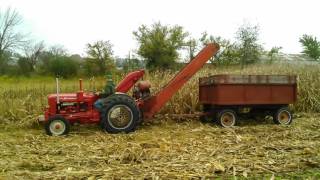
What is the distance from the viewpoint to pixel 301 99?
53.3ft

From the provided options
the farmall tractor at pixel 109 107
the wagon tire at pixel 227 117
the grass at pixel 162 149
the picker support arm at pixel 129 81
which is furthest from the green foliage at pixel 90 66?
the wagon tire at pixel 227 117

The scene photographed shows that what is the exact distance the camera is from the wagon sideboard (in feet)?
40.8

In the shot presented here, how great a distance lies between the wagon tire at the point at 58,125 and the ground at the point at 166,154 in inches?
9.2

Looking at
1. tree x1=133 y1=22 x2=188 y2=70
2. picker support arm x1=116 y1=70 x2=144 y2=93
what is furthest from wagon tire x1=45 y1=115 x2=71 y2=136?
tree x1=133 y1=22 x2=188 y2=70

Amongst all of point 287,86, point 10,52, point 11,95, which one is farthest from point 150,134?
point 10,52

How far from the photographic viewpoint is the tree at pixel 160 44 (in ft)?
115

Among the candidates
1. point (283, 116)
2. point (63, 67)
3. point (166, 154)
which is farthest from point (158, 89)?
point (63, 67)

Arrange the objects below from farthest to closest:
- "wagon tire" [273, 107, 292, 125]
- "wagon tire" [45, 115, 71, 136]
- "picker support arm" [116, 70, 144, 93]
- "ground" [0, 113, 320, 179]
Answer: "wagon tire" [273, 107, 292, 125] → "picker support arm" [116, 70, 144, 93] → "wagon tire" [45, 115, 71, 136] → "ground" [0, 113, 320, 179]

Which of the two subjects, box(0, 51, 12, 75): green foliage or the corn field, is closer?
the corn field

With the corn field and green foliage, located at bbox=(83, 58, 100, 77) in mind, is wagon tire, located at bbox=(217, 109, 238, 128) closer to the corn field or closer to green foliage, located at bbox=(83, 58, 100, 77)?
the corn field

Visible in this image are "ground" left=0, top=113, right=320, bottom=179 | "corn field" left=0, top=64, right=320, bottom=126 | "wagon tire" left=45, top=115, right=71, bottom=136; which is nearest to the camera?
"ground" left=0, top=113, right=320, bottom=179

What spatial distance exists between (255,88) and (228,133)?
2.43 meters

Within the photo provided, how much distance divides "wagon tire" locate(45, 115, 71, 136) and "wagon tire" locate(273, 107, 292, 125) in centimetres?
563

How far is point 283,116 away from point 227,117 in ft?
5.46
